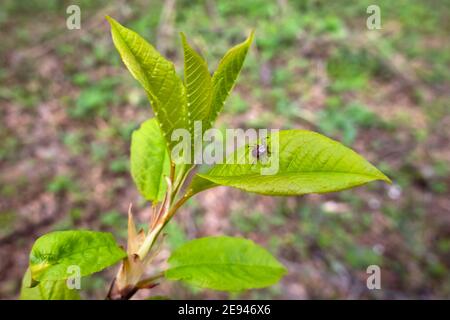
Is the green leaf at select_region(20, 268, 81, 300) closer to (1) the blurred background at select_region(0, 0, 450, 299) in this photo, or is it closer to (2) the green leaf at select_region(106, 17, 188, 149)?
(2) the green leaf at select_region(106, 17, 188, 149)

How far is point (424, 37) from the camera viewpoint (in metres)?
4.49

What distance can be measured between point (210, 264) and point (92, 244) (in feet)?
0.79

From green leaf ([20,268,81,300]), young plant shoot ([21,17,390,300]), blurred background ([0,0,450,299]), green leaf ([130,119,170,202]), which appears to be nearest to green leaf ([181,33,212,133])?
young plant shoot ([21,17,390,300])

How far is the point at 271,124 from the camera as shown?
3.31m

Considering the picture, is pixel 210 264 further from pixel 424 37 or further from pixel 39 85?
pixel 424 37

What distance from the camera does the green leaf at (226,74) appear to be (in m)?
0.61

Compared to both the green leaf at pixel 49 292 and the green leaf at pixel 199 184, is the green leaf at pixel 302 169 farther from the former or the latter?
the green leaf at pixel 49 292

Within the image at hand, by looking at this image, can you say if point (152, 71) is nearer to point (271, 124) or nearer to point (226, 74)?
point (226, 74)

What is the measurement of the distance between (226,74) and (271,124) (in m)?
2.72

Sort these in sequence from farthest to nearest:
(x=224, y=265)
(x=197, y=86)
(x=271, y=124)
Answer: (x=271, y=124) < (x=224, y=265) < (x=197, y=86)

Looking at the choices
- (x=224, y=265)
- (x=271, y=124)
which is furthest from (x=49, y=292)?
(x=271, y=124)

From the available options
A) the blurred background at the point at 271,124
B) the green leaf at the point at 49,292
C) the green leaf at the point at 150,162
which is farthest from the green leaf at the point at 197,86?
the blurred background at the point at 271,124

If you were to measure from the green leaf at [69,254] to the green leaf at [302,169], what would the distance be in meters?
0.23

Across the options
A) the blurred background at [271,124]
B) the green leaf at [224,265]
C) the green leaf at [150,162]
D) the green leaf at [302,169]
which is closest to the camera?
the green leaf at [302,169]
